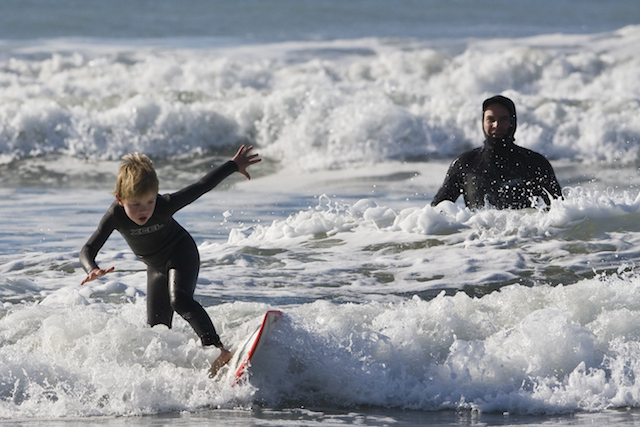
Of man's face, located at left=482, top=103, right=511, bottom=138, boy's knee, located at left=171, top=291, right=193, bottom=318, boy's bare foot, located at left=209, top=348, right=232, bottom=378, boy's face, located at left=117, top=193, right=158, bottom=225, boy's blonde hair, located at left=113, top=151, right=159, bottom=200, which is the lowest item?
boy's bare foot, located at left=209, top=348, right=232, bottom=378

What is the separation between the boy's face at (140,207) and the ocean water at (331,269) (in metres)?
0.77

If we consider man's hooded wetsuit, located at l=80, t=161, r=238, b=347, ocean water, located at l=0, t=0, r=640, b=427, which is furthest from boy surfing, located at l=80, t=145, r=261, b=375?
ocean water, located at l=0, t=0, r=640, b=427

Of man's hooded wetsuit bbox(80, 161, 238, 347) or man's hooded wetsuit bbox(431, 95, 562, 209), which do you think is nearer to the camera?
man's hooded wetsuit bbox(80, 161, 238, 347)

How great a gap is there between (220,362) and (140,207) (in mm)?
928

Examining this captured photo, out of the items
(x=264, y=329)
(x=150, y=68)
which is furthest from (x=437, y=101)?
(x=264, y=329)

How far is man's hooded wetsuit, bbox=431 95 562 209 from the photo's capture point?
7.23m

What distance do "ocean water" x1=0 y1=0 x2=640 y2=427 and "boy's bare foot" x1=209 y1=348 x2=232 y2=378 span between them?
5 centimetres

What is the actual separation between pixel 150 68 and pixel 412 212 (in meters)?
16.3

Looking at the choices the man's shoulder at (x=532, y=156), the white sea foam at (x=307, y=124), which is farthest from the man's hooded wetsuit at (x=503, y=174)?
the white sea foam at (x=307, y=124)

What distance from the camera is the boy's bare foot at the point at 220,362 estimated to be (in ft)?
15.5

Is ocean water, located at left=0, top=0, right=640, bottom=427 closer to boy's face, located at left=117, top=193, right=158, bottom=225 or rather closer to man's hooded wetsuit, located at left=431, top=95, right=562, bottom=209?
man's hooded wetsuit, located at left=431, top=95, right=562, bottom=209

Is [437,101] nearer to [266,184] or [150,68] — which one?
[266,184]

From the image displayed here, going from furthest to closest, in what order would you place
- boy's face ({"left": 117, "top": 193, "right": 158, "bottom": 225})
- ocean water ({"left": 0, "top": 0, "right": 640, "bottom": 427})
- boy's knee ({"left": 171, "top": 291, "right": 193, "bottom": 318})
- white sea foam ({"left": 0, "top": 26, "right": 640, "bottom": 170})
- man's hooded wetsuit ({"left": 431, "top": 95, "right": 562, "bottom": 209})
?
white sea foam ({"left": 0, "top": 26, "right": 640, "bottom": 170}), man's hooded wetsuit ({"left": 431, "top": 95, "right": 562, "bottom": 209}), boy's knee ({"left": 171, "top": 291, "right": 193, "bottom": 318}), boy's face ({"left": 117, "top": 193, "right": 158, "bottom": 225}), ocean water ({"left": 0, "top": 0, "right": 640, "bottom": 427})

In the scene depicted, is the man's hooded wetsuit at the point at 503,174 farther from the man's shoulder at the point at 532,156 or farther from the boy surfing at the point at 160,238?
the boy surfing at the point at 160,238
